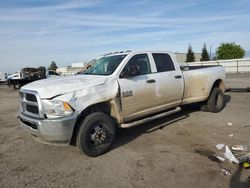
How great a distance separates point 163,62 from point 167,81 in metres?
0.56

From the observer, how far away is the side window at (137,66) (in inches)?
201

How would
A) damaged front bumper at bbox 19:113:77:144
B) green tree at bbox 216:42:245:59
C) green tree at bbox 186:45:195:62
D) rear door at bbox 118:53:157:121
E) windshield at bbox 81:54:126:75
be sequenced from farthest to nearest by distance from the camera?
green tree at bbox 216:42:245:59 < green tree at bbox 186:45:195:62 < windshield at bbox 81:54:126:75 < rear door at bbox 118:53:157:121 < damaged front bumper at bbox 19:113:77:144

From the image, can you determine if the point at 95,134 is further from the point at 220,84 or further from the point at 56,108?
the point at 220,84

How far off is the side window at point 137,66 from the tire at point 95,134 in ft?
3.53

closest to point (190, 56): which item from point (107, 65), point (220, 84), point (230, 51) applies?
point (230, 51)

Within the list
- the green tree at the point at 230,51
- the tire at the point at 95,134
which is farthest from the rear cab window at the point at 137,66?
the green tree at the point at 230,51

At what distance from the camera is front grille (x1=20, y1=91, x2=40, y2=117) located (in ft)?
14.4

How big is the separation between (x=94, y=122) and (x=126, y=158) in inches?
35.3

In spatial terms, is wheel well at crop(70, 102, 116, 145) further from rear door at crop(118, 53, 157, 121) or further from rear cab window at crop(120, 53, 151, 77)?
rear cab window at crop(120, 53, 151, 77)

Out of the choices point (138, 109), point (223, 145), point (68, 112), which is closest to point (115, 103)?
point (138, 109)

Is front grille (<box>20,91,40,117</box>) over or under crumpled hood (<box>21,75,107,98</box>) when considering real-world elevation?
under

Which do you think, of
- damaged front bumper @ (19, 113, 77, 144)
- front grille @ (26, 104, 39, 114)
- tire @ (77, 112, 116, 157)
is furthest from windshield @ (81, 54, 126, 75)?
front grille @ (26, 104, 39, 114)

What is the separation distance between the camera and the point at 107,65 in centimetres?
568

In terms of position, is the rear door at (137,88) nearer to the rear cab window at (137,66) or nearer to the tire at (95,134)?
the rear cab window at (137,66)
